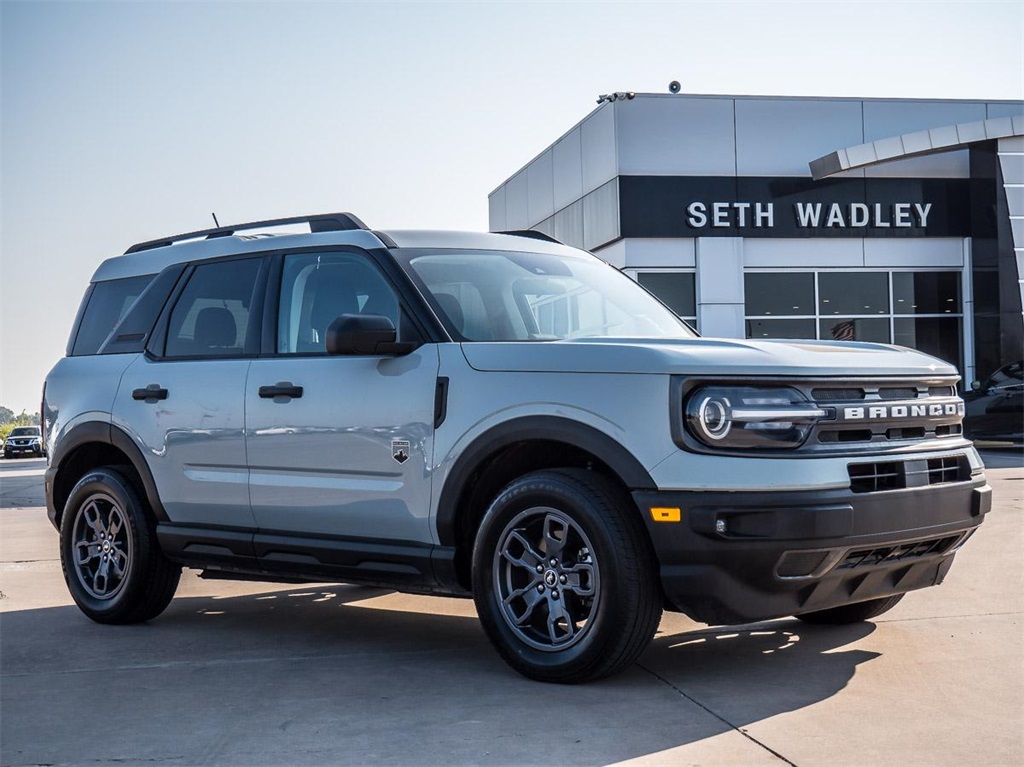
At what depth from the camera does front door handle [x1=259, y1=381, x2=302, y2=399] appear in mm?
5895

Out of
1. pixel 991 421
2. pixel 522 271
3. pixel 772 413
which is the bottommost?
pixel 991 421

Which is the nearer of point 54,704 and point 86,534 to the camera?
point 54,704

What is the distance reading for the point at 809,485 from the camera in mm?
4609

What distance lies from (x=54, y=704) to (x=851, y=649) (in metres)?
3.32

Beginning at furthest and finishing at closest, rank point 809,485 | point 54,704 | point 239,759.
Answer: point 54,704, point 809,485, point 239,759

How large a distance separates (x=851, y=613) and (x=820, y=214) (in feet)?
70.9

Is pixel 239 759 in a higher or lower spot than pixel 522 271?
lower

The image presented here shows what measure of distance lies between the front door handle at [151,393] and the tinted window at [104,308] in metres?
0.68

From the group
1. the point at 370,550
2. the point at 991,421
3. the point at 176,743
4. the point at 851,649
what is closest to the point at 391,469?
the point at 370,550

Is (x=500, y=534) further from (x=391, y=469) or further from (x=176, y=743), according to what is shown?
(x=176, y=743)

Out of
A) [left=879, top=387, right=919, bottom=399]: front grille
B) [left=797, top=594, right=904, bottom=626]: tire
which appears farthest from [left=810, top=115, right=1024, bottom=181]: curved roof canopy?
[left=879, top=387, right=919, bottom=399]: front grille

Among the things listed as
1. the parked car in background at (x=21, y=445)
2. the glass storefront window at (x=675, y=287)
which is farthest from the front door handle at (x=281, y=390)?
the parked car in background at (x=21, y=445)

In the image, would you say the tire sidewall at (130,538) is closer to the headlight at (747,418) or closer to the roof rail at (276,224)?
the roof rail at (276,224)

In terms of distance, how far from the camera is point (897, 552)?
16.4 ft
